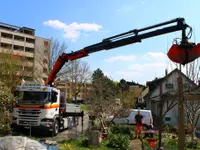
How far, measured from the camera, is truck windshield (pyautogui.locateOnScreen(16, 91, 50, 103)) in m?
15.8

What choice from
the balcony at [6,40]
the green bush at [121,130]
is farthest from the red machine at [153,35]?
the balcony at [6,40]

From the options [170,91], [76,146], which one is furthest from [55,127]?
[170,91]

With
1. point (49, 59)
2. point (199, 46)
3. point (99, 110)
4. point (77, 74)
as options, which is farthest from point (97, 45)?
point (77, 74)

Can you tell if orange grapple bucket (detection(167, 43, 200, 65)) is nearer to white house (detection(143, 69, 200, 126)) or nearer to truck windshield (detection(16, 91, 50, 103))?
white house (detection(143, 69, 200, 126))

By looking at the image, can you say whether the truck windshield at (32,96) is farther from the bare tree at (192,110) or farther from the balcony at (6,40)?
the balcony at (6,40)

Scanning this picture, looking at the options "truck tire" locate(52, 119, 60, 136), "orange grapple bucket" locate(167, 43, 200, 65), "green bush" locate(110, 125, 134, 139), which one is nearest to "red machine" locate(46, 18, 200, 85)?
"orange grapple bucket" locate(167, 43, 200, 65)

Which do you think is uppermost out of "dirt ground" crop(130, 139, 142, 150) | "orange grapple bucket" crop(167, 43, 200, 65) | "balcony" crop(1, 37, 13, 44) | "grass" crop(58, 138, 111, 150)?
"balcony" crop(1, 37, 13, 44)

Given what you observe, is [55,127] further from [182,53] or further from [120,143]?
[182,53]

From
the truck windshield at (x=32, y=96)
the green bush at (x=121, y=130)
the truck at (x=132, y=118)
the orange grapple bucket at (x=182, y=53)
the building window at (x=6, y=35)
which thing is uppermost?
the building window at (x=6, y=35)

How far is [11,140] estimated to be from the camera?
824cm

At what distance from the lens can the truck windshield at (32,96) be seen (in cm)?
1584

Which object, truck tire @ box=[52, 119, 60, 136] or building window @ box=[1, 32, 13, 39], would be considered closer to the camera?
truck tire @ box=[52, 119, 60, 136]

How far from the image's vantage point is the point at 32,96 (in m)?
16.0

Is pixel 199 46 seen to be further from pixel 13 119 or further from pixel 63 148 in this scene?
pixel 13 119
